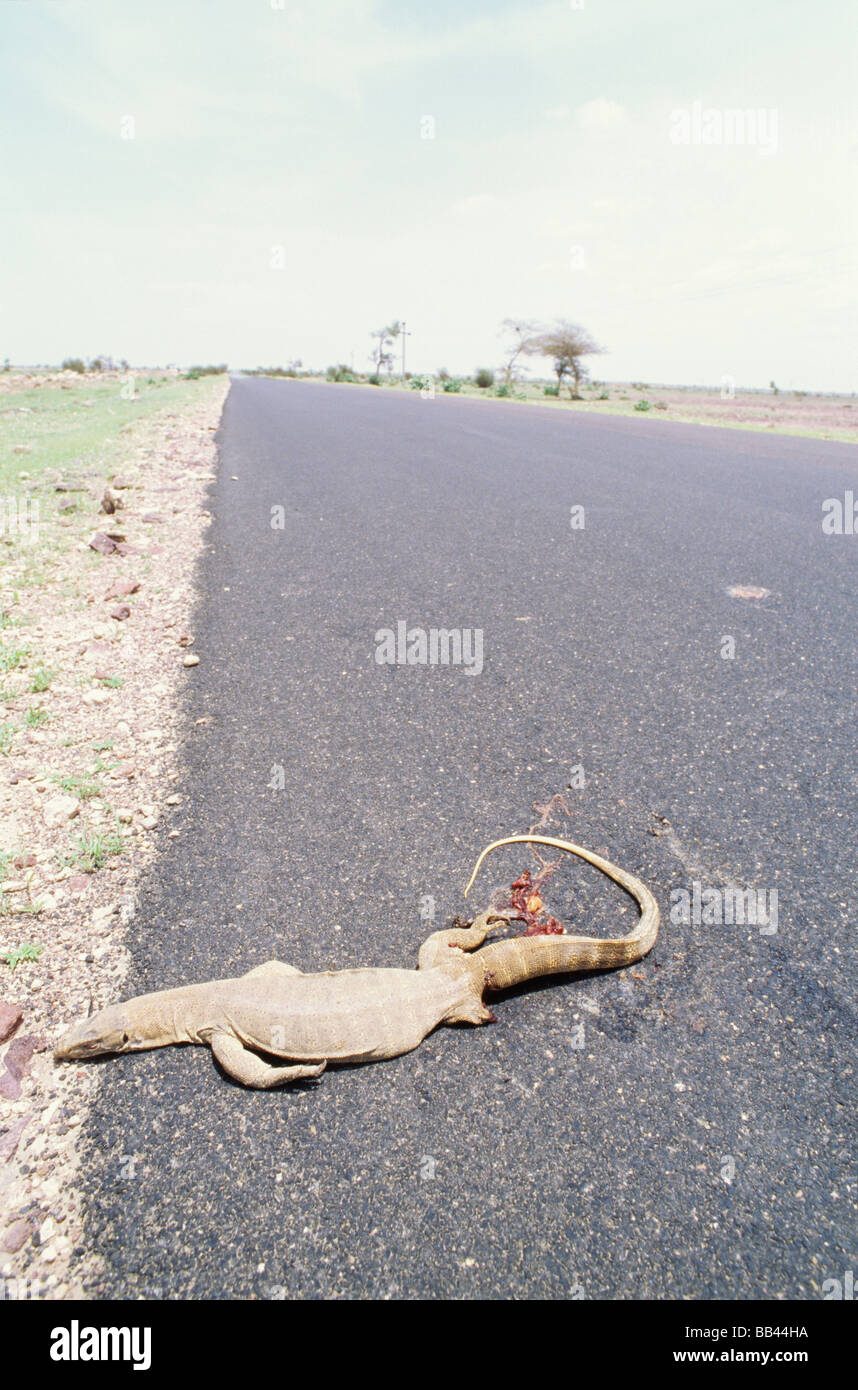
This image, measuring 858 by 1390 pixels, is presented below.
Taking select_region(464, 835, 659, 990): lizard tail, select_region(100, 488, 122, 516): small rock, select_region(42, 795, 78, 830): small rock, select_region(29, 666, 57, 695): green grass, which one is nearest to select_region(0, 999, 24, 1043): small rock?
select_region(42, 795, 78, 830): small rock

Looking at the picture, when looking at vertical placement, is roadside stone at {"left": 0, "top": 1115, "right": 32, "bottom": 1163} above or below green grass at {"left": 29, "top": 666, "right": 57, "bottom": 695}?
below

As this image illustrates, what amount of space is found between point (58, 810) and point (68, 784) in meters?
0.21

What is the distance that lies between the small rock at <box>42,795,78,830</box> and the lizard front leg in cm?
160

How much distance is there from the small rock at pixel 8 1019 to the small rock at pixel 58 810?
1.07 metres

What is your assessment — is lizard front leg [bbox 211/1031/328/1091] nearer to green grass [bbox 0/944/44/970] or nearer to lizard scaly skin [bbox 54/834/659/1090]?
lizard scaly skin [bbox 54/834/659/1090]

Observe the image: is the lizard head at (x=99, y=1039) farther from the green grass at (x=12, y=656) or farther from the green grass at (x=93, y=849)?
the green grass at (x=12, y=656)

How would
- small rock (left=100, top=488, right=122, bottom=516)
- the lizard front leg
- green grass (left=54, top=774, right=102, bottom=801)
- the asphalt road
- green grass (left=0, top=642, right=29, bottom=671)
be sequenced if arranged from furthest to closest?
small rock (left=100, top=488, right=122, bottom=516) → green grass (left=0, top=642, right=29, bottom=671) → green grass (left=54, top=774, right=102, bottom=801) → the lizard front leg → the asphalt road

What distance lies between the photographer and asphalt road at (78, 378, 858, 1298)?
76.3 inches

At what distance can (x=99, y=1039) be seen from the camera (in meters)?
2.45

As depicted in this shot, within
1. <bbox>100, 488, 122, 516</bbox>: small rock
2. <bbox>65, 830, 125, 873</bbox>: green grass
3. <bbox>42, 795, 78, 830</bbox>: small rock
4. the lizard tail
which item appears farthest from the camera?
<bbox>100, 488, 122, 516</bbox>: small rock

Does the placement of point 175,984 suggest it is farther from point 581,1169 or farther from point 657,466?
point 657,466

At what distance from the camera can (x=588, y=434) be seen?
19781mm
